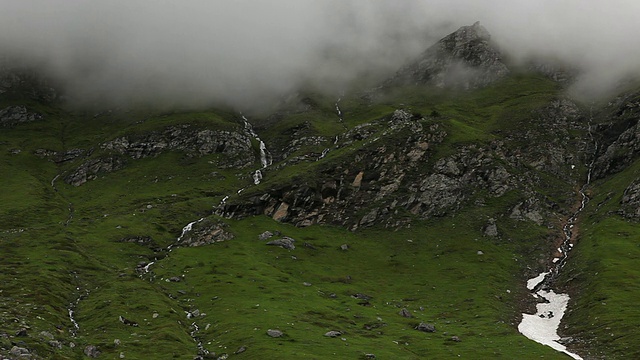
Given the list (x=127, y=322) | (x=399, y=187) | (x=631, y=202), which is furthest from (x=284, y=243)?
(x=631, y=202)

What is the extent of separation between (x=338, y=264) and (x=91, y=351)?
86.8 meters

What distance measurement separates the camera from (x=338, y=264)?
14888 centimetres

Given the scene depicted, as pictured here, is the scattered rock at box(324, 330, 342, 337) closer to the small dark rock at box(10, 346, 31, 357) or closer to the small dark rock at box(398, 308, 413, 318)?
the small dark rock at box(398, 308, 413, 318)

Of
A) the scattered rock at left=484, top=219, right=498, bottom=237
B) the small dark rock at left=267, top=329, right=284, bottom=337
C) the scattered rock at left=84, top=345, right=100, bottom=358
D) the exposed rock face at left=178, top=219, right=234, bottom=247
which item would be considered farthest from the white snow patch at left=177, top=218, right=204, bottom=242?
the scattered rock at left=484, top=219, right=498, bottom=237

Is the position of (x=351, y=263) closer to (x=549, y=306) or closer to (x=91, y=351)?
(x=549, y=306)

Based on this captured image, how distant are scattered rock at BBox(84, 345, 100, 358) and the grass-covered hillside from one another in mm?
508

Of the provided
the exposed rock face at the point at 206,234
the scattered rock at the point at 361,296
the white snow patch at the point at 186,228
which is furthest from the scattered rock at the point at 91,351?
the white snow patch at the point at 186,228

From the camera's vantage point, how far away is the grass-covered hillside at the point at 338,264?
83.1 metres

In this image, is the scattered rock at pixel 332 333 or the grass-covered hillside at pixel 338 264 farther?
the scattered rock at pixel 332 333

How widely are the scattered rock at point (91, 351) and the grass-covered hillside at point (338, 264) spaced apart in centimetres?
51

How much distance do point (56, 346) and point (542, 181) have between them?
167552mm

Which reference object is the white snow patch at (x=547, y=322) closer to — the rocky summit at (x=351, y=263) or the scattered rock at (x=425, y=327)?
the rocky summit at (x=351, y=263)

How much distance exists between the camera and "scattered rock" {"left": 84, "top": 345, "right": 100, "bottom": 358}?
69.6 meters

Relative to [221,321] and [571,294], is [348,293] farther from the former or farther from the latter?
[571,294]
